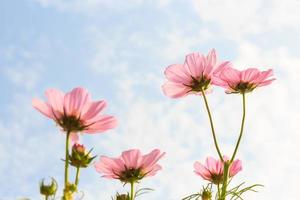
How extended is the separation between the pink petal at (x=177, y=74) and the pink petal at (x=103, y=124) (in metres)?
0.49

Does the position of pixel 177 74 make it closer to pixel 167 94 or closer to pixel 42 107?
pixel 167 94

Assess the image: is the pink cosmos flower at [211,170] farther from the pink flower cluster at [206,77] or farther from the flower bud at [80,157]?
the flower bud at [80,157]

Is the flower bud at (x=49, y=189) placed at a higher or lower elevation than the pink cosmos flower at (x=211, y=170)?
lower

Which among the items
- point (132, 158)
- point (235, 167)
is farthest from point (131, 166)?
point (235, 167)

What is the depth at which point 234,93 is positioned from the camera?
5.97 ft

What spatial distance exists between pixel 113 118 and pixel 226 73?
55cm

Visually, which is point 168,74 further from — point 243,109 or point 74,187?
point 74,187

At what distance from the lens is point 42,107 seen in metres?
1.24

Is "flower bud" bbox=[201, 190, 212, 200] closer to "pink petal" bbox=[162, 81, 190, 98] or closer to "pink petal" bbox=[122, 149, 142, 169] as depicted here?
"pink petal" bbox=[122, 149, 142, 169]

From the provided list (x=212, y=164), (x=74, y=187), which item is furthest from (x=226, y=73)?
(x=74, y=187)

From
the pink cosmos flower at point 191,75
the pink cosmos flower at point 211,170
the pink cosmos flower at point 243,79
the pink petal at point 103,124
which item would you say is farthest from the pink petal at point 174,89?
the pink petal at point 103,124

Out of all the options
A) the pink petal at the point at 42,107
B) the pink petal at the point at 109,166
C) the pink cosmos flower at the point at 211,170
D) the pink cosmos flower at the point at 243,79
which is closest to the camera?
the pink petal at the point at 42,107

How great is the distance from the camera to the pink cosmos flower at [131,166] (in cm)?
155

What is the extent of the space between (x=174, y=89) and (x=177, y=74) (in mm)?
62
